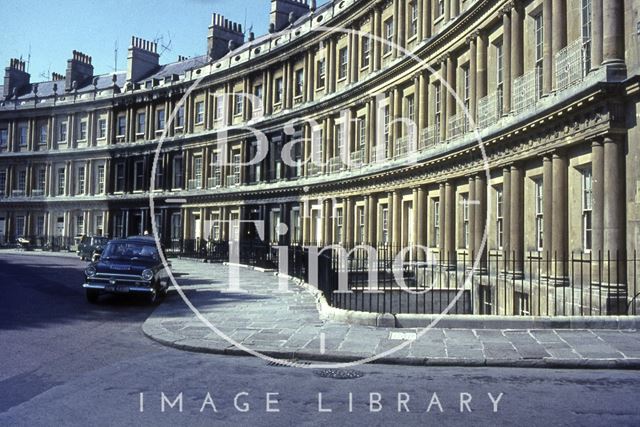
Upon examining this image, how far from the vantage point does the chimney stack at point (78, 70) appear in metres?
53.4

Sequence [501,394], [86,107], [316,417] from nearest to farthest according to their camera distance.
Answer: [316,417], [501,394], [86,107]

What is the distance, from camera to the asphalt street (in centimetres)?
563

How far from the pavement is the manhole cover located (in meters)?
0.69

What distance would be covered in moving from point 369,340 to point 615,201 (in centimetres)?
620

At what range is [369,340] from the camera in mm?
9680

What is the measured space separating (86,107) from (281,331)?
45.1 metres

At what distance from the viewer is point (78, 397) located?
20.4ft

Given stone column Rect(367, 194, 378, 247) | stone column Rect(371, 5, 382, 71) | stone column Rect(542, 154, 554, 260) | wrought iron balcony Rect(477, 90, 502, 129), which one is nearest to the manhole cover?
stone column Rect(542, 154, 554, 260)

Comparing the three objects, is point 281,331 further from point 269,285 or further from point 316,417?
point 269,285

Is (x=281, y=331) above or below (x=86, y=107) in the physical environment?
below

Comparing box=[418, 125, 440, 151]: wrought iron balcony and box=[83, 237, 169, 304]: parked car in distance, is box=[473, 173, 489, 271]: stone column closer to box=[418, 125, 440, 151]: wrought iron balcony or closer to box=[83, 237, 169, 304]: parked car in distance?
box=[418, 125, 440, 151]: wrought iron balcony

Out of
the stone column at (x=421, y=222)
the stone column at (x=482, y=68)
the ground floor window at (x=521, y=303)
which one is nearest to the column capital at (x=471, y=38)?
the stone column at (x=482, y=68)

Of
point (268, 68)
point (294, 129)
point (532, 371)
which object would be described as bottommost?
point (532, 371)

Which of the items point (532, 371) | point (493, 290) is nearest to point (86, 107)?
point (493, 290)
